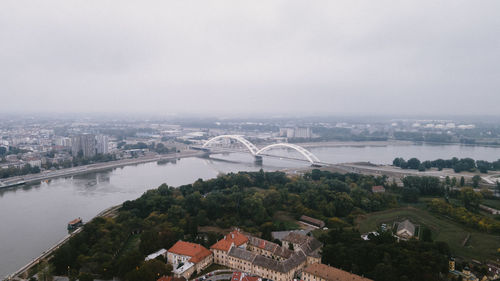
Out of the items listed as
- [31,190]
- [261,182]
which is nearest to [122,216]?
[261,182]

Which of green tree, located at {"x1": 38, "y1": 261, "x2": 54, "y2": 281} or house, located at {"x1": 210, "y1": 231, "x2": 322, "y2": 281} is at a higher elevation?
house, located at {"x1": 210, "y1": 231, "x2": 322, "y2": 281}

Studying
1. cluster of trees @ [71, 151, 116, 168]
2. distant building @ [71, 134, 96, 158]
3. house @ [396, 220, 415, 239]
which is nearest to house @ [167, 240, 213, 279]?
house @ [396, 220, 415, 239]

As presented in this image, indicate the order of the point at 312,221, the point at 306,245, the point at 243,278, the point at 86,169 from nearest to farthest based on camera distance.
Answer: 1. the point at 243,278
2. the point at 306,245
3. the point at 312,221
4. the point at 86,169

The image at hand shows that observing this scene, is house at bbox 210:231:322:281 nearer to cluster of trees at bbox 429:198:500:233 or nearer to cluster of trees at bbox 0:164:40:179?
cluster of trees at bbox 429:198:500:233

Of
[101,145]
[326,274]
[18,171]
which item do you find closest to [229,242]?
[326,274]

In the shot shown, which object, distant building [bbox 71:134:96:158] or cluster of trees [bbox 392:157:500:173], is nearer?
cluster of trees [bbox 392:157:500:173]

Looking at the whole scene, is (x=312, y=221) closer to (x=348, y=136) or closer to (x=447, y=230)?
(x=447, y=230)
